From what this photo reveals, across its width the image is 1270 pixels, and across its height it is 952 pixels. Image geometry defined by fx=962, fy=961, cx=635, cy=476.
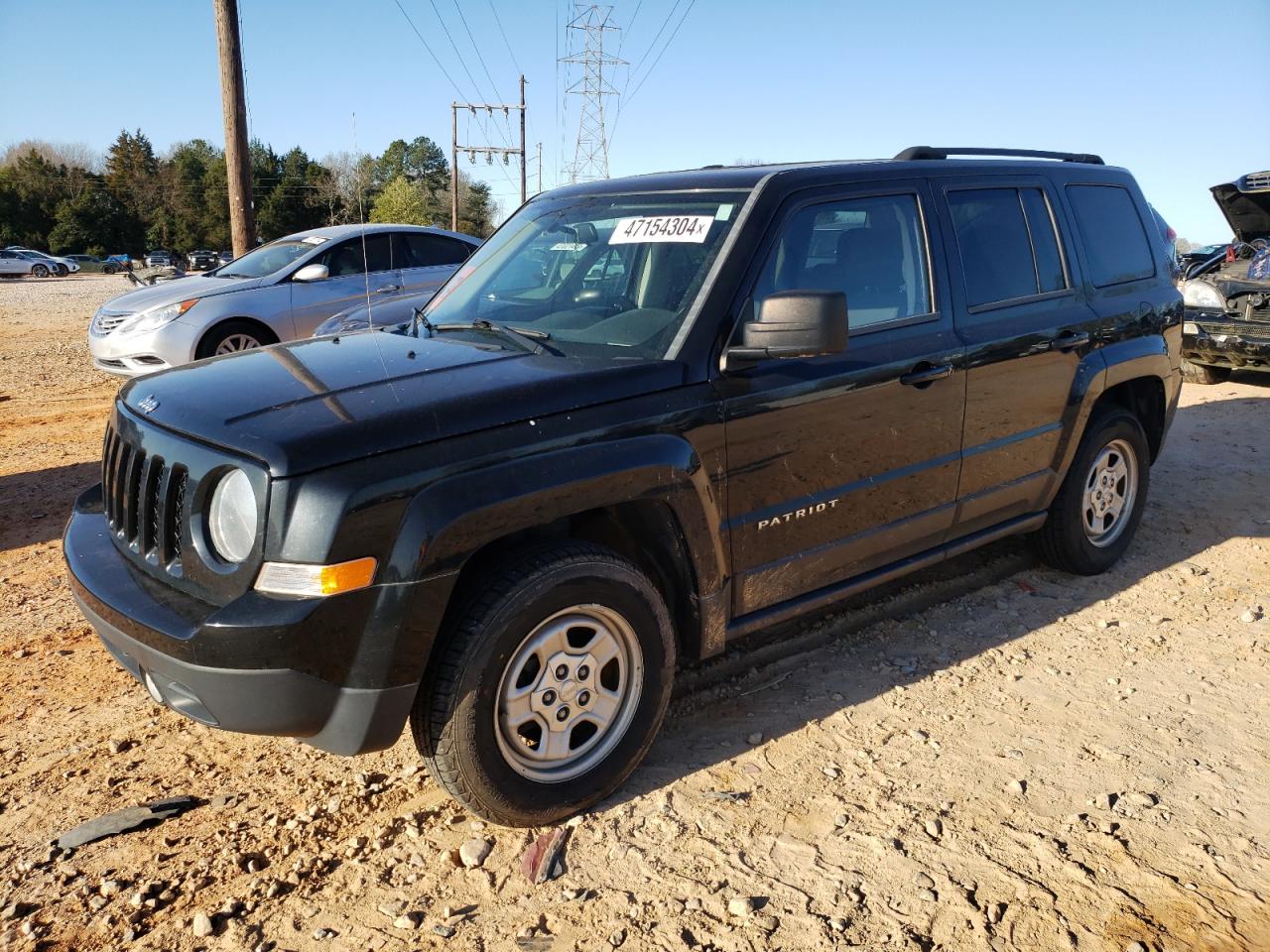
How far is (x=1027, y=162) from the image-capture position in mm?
4664

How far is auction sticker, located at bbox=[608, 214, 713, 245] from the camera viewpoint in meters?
3.47

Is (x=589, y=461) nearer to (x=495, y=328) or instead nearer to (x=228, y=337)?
(x=495, y=328)

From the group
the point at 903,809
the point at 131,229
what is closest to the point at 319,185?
the point at 903,809

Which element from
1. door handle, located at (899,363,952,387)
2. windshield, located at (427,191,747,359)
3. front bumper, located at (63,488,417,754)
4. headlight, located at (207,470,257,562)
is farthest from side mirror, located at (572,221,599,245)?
front bumper, located at (63,488,417,754)

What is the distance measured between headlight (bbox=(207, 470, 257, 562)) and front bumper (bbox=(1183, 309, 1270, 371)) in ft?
31.0

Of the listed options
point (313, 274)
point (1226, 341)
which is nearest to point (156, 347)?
point (313, 274)

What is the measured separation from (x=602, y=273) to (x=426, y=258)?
23.8ft

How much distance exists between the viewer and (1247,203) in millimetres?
9969

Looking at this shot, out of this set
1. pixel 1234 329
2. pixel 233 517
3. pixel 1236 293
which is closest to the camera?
pixel 233 517

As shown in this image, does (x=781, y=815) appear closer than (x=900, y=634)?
Yes

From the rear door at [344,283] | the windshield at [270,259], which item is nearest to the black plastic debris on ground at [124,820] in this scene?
the rear door at [344,283]

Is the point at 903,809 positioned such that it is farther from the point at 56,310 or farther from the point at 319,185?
the point at 56,310

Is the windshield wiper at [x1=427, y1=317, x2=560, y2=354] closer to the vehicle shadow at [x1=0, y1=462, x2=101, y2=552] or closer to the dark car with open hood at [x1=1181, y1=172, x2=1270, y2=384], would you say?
the vehicle shadow at [x1=0, y1=462, x2=101, y2=552]

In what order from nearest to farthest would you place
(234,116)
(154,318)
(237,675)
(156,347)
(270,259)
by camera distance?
1. (237,675)
2. (156,347)
3. (154,318)
4. (270,259)
5. (234,116)
